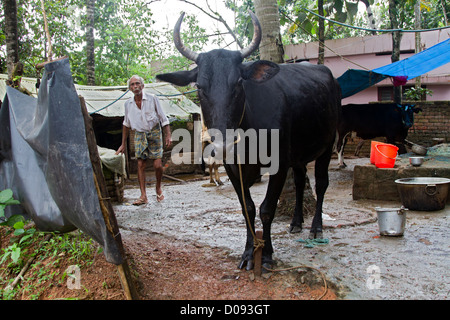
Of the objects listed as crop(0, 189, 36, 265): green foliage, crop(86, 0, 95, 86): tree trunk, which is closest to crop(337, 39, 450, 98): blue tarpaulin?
crop(86, 0, 95, 86): tree trunk

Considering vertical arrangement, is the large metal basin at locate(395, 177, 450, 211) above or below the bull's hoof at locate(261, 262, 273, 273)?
→ above

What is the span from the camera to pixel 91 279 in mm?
2969

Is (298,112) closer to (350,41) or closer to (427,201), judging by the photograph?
(427,201)

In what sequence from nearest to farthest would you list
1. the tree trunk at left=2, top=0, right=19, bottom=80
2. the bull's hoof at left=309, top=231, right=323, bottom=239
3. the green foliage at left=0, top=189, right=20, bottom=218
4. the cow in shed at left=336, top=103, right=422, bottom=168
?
the green foliage at left=0, top=189, right=20, bottom=218, the bull's hoof at left=309, top=231, right=323, bottom=239, the tree trunk at left=2, top=0, right=19, bottom=80, the cow in shed at left=336, top=103, right=422, bottom=168

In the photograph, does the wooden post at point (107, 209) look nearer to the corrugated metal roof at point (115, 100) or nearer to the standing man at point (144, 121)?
the standing man at point (144, 121)

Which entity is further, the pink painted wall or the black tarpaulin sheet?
the pink painted wall

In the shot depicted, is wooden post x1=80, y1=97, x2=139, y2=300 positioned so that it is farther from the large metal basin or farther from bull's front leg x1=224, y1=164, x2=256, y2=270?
the large metal basin

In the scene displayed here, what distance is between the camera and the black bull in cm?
325

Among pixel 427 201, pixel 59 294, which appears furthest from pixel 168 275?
pixel 427 201

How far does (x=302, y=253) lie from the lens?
3.88m

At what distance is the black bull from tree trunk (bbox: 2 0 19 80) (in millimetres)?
2475

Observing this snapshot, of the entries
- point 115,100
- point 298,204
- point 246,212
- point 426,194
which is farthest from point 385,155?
point 115,100

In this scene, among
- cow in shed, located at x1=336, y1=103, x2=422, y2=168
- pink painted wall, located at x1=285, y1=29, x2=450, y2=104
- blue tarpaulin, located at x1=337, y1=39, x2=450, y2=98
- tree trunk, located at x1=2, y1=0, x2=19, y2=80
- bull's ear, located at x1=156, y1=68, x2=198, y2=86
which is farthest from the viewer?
pink painted wall, located at x1=285, y1=29, x2=450, y2=104
